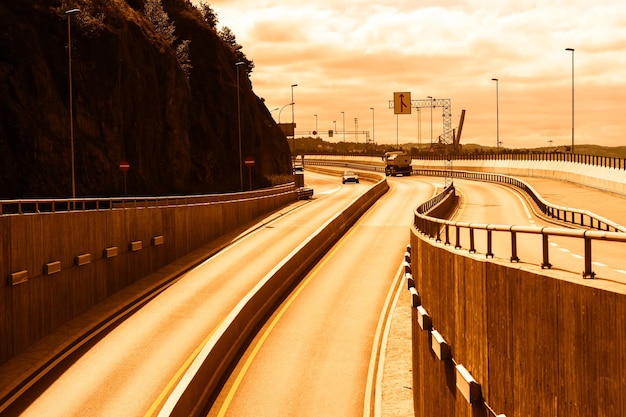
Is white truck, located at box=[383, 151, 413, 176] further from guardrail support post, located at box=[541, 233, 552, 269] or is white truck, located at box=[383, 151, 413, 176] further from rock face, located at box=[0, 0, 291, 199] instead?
guardrail support post, located at box=[541, 233, 552, 269]

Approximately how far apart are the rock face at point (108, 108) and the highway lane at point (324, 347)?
21229 mm

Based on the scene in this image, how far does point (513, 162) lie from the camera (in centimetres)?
10825

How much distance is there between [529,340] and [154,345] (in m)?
19.1

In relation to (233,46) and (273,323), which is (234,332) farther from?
(233,46)

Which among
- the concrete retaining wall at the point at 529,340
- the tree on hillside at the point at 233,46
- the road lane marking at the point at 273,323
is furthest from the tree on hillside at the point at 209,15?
the concrete retaining wall at the point at 529,340

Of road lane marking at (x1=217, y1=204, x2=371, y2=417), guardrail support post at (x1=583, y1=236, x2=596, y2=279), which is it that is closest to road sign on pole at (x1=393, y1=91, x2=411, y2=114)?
road lane marking at (x1=217, y1=204, x2=371, y2=417)

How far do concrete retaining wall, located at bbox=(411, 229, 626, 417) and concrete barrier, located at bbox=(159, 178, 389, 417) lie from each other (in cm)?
756

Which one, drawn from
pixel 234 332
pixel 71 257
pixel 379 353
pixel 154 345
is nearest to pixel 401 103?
pixel 71 257

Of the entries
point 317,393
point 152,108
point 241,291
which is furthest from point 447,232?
point 152,108

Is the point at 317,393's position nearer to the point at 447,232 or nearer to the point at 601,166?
the point at 447,232

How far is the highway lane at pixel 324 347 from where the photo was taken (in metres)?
23.0

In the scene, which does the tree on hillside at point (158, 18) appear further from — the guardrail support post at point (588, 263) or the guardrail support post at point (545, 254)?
the guardrail support post at point (588, 263)

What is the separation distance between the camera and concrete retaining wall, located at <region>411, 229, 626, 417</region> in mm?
7266

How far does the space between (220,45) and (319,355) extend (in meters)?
78.6
